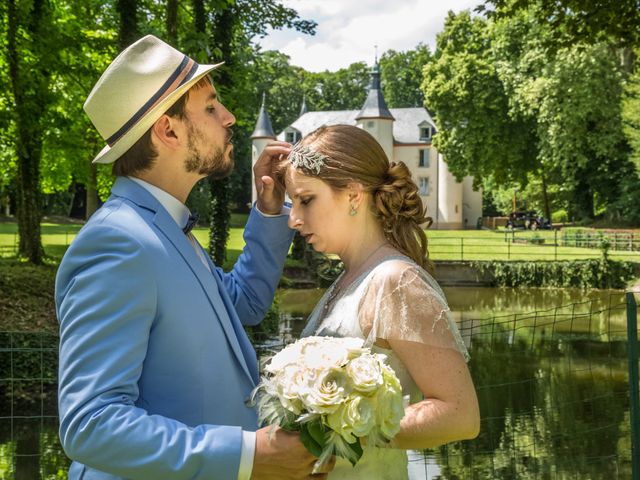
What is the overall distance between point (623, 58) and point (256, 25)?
87.3 ft

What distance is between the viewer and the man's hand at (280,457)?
1763mm

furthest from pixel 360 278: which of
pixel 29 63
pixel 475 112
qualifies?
pixel 475 112

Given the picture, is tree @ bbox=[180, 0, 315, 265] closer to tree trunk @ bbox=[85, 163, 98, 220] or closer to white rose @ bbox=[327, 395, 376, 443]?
tree trunk @ bbox=[85, 163, 98, 220]

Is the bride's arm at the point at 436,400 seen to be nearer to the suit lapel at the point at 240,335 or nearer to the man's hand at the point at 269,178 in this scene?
the suit lapel at the point at 240,335

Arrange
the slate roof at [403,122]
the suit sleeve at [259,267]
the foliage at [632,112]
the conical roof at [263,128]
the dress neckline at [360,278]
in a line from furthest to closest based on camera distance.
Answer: the slate roof at [403,122] < the conical roof at [263,128] < the foliage at [632,112] < the suit sleeve at [259,267] < the dress neckline at [360,278]

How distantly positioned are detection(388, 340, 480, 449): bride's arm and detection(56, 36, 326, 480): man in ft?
1.33

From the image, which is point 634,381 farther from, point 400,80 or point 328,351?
point 400,80

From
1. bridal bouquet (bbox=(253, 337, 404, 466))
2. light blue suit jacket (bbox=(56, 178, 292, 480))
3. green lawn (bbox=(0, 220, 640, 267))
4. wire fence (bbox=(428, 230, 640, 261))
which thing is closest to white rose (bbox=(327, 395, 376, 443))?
bridal bouquet (bbox=(253, 337, 404, 466))

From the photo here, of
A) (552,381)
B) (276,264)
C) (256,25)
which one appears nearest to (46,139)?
(256,25)

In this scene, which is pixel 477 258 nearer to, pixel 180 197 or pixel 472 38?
pixel 472 38

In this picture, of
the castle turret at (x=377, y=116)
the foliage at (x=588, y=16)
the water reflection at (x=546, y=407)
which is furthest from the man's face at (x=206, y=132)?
the castle turret at (x=377, y=116)

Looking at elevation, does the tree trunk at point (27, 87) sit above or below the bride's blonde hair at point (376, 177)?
above

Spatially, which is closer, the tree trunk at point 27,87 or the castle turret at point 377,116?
the tree trunk at point 27,87

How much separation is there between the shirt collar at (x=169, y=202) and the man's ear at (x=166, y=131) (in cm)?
14
